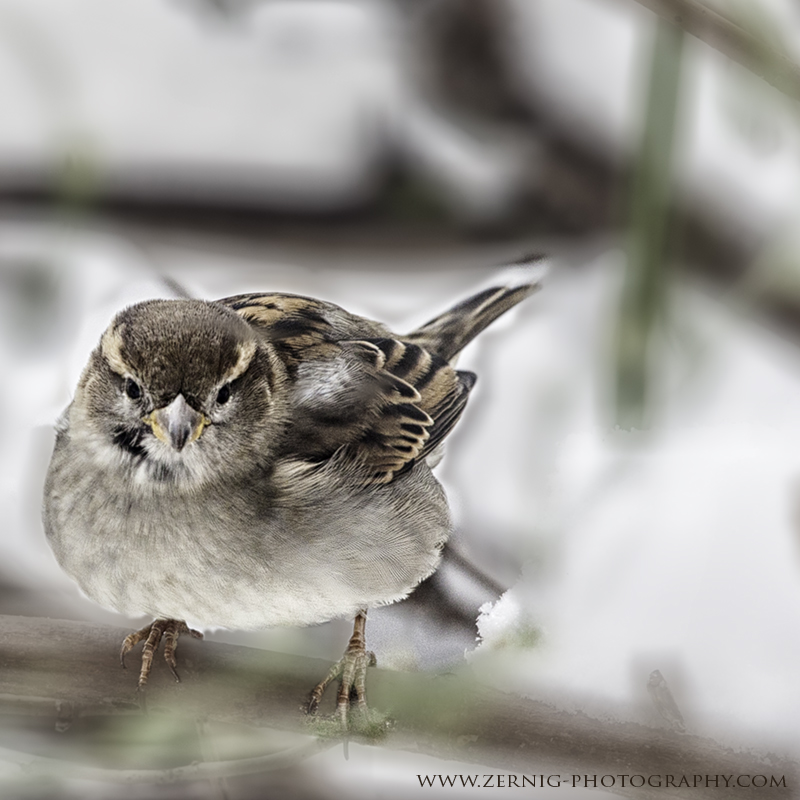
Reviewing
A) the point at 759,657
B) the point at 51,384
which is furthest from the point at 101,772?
the point at 759,657

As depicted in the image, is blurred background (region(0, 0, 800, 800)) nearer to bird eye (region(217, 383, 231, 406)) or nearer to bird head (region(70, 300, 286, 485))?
bird head (region(70, 300, 286, 485))

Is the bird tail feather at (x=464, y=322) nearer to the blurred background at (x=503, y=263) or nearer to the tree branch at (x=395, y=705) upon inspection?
the blurred background at (x=503, y=263)

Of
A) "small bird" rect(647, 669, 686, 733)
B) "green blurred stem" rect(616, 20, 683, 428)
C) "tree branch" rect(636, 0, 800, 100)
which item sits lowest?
"small bird" rect(647, 669, 686, 733)

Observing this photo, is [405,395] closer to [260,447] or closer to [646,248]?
[260,447]

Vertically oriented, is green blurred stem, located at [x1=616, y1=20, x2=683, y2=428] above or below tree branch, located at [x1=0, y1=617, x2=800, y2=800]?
above

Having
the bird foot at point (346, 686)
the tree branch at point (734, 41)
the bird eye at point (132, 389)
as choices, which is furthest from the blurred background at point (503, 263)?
the bird eye at point (132, 389)

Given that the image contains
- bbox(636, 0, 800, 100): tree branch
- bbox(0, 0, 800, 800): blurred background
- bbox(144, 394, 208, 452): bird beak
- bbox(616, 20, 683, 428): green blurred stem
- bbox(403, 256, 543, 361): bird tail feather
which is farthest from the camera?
bbox(403, 256, 543, 361): bird tail feather

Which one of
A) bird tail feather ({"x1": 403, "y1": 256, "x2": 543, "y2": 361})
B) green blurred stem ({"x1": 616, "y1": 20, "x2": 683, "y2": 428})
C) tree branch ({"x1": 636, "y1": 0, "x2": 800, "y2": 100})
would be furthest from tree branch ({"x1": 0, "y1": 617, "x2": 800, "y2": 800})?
tree branch ({"x1": 636, "y1": 0, "x2": 800, "y2": 100})

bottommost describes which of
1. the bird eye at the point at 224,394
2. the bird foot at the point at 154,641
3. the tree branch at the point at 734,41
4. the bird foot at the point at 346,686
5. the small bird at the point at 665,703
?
the bird foot at the point at 154,641
